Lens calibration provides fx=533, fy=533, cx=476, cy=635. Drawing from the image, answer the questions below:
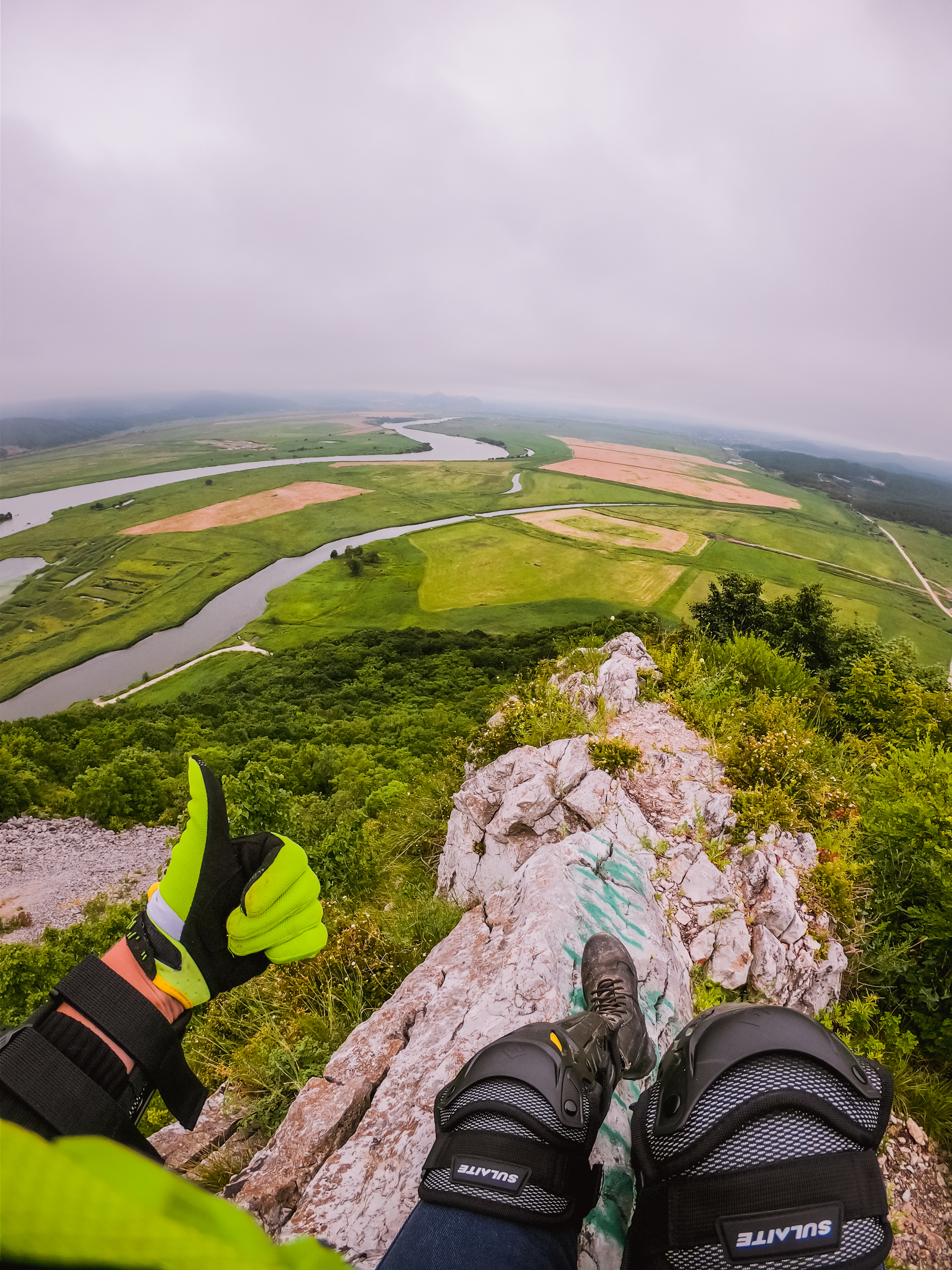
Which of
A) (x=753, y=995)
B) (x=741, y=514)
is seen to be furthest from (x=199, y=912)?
(x=741, y=514)

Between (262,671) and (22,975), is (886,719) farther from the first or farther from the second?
(262,671)

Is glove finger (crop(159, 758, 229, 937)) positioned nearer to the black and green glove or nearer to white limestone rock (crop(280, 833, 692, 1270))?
the black and green glove

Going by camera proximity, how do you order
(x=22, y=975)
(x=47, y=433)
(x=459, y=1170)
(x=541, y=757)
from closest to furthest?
(x=459, y=1170) < (x=541, y=757) < (x=22, y=975) < (x=47, y=433)

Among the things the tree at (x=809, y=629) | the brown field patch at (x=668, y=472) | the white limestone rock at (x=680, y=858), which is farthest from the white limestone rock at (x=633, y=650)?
the brown field patch at (x=668, y=472)

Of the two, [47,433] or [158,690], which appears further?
[47,433]

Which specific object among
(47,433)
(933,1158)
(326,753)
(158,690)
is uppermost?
(47,433)

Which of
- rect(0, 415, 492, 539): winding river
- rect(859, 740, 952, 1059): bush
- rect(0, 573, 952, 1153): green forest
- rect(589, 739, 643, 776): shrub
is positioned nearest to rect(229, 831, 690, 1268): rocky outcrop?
rect(0, 573, 952, 1153): green forest

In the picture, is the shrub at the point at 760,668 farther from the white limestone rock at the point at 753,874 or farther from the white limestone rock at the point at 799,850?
the white limestone rock at the point at 753,874

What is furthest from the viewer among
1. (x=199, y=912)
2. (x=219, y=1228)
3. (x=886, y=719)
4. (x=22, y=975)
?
(x=886, y=719)
